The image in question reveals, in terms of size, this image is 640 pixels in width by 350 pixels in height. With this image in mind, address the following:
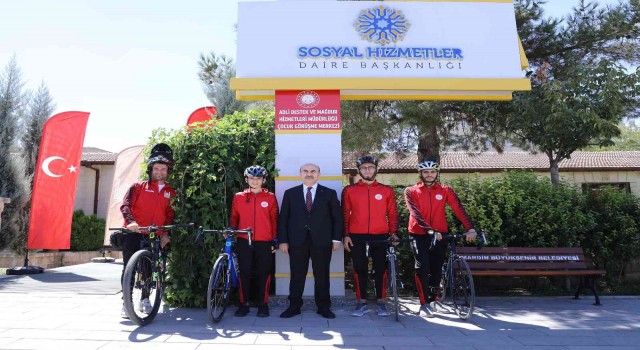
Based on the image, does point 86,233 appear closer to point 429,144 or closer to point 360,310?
point 429,144

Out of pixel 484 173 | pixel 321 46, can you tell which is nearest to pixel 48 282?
pixel 321 46

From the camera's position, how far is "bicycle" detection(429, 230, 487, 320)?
17.8 feet

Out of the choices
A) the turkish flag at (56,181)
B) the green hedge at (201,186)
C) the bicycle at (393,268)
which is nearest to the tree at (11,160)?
the turkish flag at (56,181)

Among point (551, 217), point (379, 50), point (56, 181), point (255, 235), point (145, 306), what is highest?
point (379, 50)

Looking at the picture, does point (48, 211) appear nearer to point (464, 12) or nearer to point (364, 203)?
point (364, 203)

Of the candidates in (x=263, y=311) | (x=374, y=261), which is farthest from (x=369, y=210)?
(x=263, y=311)

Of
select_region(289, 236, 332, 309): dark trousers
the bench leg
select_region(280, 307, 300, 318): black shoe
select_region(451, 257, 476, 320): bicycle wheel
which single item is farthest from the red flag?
the bench leg

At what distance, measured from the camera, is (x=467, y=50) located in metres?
7.04

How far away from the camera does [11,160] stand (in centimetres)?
1322

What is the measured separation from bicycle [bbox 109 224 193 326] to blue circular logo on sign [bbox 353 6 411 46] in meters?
4.15

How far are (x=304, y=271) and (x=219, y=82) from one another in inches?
309

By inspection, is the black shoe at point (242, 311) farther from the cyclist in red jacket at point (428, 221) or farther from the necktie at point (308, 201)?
the cyclist in red jacket at point (428, 221)

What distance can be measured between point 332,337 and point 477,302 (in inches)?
123

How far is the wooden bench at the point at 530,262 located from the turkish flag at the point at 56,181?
373 inches
